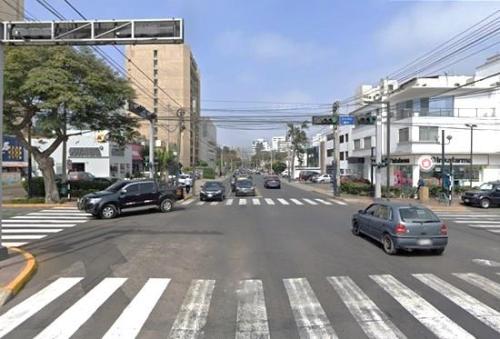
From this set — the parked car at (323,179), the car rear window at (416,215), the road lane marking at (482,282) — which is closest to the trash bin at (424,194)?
the car rear window at (416,215)

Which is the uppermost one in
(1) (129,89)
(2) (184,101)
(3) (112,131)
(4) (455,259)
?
(2) (184,101)

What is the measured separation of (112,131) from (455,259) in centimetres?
2713

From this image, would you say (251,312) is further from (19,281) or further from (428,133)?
(428,133)

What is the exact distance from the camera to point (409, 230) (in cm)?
1409

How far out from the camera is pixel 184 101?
110250 mm

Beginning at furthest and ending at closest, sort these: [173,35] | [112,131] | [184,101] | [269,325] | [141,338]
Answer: [184,101]
[112,131]
[173,35]
[269,325]
[141,338]

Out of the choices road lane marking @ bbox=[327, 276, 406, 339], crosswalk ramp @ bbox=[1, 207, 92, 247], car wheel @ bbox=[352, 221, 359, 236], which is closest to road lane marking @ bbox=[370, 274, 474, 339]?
road lane marking @ bbox=[327, 276, 406, 339]

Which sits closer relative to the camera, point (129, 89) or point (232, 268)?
point (232, 268)

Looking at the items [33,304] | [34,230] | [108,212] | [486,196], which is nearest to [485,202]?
[486,196]

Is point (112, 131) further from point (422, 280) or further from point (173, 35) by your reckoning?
point (422, 280)

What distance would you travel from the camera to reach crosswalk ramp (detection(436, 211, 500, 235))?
895 inches

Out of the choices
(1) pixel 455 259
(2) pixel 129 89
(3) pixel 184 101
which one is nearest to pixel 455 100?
(2) pixel 129 89

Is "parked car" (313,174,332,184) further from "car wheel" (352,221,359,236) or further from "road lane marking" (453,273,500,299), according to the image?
"road lane marking" (453,273,500,299)

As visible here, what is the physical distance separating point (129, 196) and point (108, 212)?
64.8 inches
